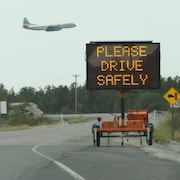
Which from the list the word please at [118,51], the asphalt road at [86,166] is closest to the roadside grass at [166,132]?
the word please at [118,51]

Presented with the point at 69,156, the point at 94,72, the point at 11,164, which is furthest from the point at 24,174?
the point at 94,72

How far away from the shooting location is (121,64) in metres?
23.0

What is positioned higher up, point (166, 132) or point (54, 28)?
point (54, 28)

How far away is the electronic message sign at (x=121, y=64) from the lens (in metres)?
23.0

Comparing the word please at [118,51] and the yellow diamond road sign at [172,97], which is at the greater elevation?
the word please at [118,51]

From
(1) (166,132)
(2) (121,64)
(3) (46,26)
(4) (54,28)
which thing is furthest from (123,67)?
(3) (46,26)

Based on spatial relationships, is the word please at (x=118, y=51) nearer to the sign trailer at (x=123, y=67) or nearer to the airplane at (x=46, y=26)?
the sign trailer at (x=123, y=67)

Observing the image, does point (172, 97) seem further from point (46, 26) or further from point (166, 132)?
point (46, 26)

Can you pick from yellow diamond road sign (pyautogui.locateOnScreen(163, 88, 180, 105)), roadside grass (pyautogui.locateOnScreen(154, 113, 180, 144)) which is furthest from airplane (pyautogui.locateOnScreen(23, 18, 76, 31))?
yellow diamond road sign (pyautogui.locateOnScreen(163, 88, 180, 105))

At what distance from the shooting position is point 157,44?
77.0 ft

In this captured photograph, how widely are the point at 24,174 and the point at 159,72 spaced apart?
10.7 metres

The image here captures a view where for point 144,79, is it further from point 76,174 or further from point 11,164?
point 76,174

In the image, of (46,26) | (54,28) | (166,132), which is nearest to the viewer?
(166,132)

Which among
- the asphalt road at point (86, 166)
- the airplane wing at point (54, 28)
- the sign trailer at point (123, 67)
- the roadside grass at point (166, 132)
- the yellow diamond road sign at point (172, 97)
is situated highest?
the airplane wing at point (54, 28)
